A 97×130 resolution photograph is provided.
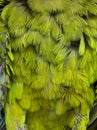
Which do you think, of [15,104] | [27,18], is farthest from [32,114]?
[27,18]

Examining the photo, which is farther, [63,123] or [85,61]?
[63,123]

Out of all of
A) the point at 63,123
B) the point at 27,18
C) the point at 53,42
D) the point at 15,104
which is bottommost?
the point at 63,123

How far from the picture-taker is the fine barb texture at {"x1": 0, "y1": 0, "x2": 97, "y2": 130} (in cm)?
220

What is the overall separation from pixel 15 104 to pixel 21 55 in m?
0.30

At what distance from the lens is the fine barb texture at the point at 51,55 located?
7.21 ft

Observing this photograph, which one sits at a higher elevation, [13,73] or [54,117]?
[13,73]

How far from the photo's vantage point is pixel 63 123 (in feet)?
→ 7.71

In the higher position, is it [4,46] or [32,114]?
[4,46]

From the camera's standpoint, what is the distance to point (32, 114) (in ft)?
7.64

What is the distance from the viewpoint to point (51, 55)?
7.22 feet

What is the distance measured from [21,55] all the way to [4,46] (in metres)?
0.11

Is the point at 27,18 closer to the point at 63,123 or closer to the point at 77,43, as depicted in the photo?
the point at 77,43

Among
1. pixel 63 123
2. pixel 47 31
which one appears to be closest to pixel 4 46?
pixel 47 31

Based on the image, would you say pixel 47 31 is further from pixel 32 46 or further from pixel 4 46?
pixel 4 46
